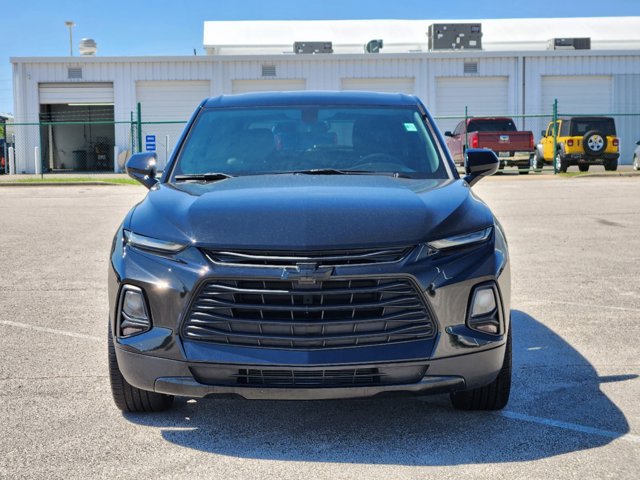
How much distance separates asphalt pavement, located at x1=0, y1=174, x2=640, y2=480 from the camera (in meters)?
3.66

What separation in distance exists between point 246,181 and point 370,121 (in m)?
1.20

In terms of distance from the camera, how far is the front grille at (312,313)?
3686 mm

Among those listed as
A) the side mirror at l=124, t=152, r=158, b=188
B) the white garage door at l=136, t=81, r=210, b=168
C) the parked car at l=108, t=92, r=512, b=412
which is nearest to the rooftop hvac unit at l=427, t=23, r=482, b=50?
the white garage door at l=136, t=81, r=210, b=168

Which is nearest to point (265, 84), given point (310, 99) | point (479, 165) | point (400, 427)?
point (310, 99)

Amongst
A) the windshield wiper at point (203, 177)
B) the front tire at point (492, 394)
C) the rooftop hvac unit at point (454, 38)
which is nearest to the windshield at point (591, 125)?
the rooftop hvac unit at point (454, 38)

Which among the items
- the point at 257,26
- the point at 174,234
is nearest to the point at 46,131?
the point at 257,26

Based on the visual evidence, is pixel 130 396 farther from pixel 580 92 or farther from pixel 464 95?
pixel 580 92

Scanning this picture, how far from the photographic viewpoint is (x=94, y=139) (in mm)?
45125

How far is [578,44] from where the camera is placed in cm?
4331

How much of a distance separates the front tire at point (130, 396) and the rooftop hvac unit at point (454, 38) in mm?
40586

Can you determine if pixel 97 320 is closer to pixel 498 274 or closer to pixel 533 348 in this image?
pixel 533 348

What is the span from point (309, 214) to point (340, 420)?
104 cm

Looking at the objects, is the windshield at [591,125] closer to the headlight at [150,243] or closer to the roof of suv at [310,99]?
the roof of suv at [310,99]

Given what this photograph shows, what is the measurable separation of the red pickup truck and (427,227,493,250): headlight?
74.5 feet
